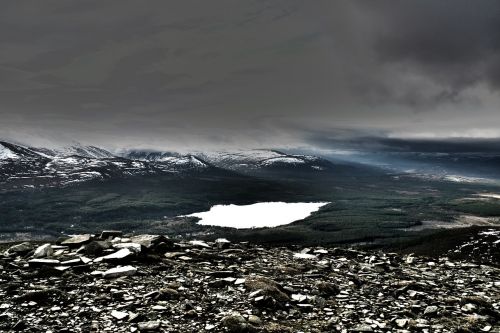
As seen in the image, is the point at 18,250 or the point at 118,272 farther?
the point at 18,250

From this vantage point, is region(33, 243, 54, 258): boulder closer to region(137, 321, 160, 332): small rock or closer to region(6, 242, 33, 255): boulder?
region(6, 242, 33, 255): boulder

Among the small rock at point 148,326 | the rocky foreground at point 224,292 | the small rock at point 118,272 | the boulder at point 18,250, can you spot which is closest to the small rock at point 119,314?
the rocky foreground at point 224,292

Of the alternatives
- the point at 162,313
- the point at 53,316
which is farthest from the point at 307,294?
the point at 53,316

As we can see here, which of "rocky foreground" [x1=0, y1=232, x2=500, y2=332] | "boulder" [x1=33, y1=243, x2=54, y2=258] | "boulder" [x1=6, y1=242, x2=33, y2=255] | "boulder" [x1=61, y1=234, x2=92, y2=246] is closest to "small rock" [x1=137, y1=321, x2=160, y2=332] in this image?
"rocky foreground" [x1=0, y1=232, x2=500, y2=332]

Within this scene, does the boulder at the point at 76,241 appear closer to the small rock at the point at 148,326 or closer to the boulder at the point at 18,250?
the boulder at the point at 18,250

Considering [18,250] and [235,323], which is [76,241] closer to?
[18,250]

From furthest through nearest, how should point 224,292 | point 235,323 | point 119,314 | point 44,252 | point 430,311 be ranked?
point 44,252
point 224,292
point 430,311
point 119,314
point 235,323

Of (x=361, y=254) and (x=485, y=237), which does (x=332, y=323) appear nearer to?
(x=361, y=254)

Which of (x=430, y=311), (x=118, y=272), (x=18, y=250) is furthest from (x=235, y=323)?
(x=18, y=250)
